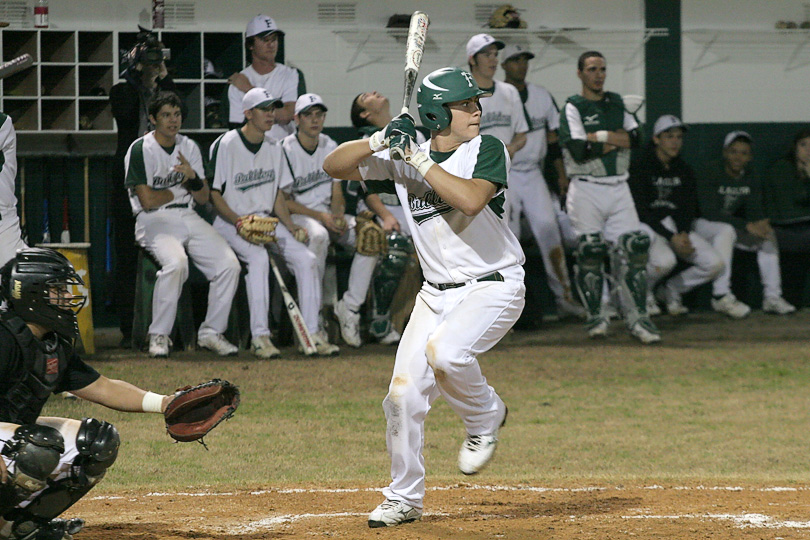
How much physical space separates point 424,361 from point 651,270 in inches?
238

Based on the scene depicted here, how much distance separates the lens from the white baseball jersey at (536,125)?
9617mm

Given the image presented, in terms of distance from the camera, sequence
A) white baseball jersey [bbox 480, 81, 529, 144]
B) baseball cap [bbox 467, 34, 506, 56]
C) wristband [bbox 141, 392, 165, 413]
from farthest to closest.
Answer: white baseball jersey [bbox 480, 81, 529, 144] → baseball cap [bbox 467, 34, 506, 56] → wristband [bbox 141, 392, 165, 413]

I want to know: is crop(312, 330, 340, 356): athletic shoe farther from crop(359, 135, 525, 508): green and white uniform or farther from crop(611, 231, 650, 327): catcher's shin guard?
crop(359, 135, 525, 508): green and white uniform

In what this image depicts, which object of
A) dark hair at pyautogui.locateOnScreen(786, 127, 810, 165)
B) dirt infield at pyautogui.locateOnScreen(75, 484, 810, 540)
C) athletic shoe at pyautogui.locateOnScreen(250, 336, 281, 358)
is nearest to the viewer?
dirt infield at pyautogui.locateOnScreen(75, 484, 810, 540)

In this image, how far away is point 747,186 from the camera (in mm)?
10578

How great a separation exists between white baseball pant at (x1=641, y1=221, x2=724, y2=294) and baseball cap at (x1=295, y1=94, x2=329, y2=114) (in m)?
3.03

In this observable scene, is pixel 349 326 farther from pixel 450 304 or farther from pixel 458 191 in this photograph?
pixel 458 191

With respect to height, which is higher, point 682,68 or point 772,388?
point 682,68

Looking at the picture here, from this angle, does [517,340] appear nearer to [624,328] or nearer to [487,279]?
[624,328]

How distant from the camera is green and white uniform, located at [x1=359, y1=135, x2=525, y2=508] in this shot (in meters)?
4.07

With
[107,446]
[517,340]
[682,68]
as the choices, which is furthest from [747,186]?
[107,446]

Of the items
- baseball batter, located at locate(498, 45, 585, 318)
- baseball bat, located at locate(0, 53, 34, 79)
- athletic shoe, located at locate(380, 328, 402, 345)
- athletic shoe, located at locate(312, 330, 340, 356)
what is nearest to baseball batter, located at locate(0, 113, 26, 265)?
baseball bat, located at locate(0, 53, 34, 79)

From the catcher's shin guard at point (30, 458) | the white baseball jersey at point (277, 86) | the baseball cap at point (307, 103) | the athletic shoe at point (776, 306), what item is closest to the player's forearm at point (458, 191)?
the catcher's shin guard at point (30, 458)

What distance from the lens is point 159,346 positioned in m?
7.98
